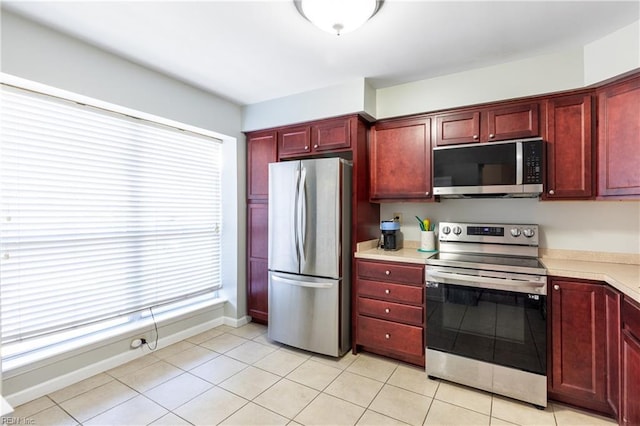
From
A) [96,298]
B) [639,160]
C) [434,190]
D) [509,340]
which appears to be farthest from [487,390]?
[96,298]

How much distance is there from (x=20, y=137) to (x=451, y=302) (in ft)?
10.7

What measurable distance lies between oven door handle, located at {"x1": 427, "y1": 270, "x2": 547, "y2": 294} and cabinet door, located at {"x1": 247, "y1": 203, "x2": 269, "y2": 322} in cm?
179

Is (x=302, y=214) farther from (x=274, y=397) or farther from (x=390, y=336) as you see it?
(x=274, y=397)

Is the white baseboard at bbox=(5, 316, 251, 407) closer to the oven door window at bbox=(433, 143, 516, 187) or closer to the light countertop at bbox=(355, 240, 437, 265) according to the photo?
the light countertop at bbox=(355, 240, 437, 265)

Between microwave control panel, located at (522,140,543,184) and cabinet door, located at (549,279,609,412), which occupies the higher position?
microwave control panel, located at (522,140,543,184)

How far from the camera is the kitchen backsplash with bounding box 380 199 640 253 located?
2.25 meters

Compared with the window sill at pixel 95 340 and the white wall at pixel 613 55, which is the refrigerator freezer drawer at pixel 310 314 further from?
the white wall at pixel 613 55

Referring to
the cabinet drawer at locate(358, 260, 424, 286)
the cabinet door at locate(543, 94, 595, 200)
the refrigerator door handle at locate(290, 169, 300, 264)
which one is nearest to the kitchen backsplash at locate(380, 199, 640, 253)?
the cabinet door at locate(543, 94, 595, 200)

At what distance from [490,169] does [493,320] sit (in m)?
1.14

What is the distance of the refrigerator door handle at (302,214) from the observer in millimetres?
2777

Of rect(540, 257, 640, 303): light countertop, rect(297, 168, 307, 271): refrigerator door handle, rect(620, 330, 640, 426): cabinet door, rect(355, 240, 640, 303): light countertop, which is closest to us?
rect(620, 330, 640, 426): cabinet door

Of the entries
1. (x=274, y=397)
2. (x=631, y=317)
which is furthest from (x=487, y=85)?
(x=274, y=397)

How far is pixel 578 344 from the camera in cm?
194

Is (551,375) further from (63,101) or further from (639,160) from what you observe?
(63,101)
